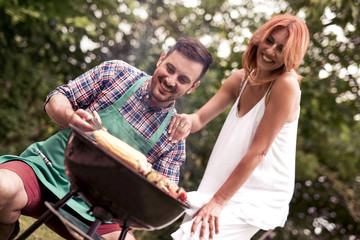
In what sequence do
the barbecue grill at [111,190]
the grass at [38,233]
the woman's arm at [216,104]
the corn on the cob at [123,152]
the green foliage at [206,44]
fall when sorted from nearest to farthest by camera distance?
the barbecue grill at [111,190] → the corn on the cob at [123,152] → the woman's arm at [216,104] → the grass at [38,233] → the green foliage at [206,44]

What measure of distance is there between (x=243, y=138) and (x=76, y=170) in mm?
1035

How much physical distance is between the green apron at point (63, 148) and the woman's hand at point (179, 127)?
0.09 meters

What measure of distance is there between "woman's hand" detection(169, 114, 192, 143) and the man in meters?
0.08

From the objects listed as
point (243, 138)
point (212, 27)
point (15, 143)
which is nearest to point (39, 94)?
point (15, 143)

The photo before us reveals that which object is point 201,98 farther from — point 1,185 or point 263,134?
point 1,185

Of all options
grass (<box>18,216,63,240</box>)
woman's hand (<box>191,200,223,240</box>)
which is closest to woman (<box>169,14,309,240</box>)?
woman's hand (<box>191,200,223,240</box>)

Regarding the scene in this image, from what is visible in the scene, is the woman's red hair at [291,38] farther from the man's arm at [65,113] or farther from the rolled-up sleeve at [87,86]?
the man's arm at [65,113]

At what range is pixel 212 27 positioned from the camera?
5238mm

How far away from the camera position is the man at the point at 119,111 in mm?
2021

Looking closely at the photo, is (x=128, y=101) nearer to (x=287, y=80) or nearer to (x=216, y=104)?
(x=216, y=104)

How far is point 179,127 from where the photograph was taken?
2.23 m

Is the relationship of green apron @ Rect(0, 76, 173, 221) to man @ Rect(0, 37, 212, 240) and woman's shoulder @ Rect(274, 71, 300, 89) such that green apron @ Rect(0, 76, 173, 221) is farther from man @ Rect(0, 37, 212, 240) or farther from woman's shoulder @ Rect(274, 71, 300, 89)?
woman's shoulder @ Rect(274, 71, 300, 89)

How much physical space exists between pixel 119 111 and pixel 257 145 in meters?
0.79

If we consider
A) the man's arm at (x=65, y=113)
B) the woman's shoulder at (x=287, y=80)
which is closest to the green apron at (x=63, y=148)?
the man's arm at (x=65, y=113)
